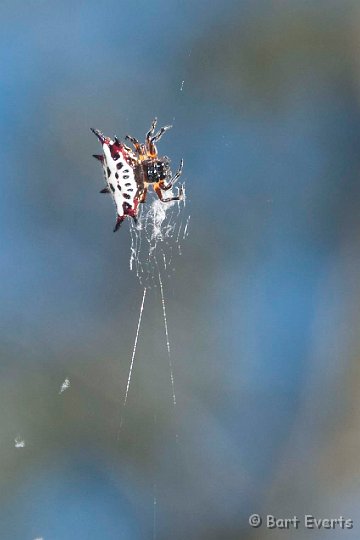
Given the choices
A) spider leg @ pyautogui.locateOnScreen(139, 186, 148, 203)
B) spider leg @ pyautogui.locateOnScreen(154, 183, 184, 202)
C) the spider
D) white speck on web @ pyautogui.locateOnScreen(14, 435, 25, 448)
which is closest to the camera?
the spider

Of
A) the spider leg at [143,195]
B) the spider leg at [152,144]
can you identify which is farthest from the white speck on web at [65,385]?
the spider leg at [152,144]

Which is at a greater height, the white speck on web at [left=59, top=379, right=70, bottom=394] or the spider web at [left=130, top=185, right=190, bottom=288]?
the spider web at [left=130, top=185, right=190, bottom=288]

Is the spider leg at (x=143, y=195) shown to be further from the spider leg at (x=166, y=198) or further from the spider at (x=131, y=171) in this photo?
the spider leg at (x=166, y=198)

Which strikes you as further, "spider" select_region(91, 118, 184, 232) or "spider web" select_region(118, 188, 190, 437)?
"spider web" select_region(118, 188, 190, 437)

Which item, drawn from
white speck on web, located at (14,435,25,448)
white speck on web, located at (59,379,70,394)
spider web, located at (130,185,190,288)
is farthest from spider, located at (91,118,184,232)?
white speck on web, located at (14,435,25,448)

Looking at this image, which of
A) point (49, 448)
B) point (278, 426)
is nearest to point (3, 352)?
point (49, 448)

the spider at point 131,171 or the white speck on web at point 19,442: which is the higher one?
the spider at point 131,171

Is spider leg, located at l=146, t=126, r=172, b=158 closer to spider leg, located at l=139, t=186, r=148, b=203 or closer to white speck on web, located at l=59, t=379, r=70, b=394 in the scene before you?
spider leg, located at l=139, t=186, r=148, b=203

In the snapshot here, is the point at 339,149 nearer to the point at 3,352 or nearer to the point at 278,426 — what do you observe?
the point at 278,426

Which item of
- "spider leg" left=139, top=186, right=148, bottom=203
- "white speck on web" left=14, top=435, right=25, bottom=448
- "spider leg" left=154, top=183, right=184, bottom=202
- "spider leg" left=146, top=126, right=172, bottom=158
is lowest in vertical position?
"white speck on web" left=14, top=435, right=25, bottom=448
